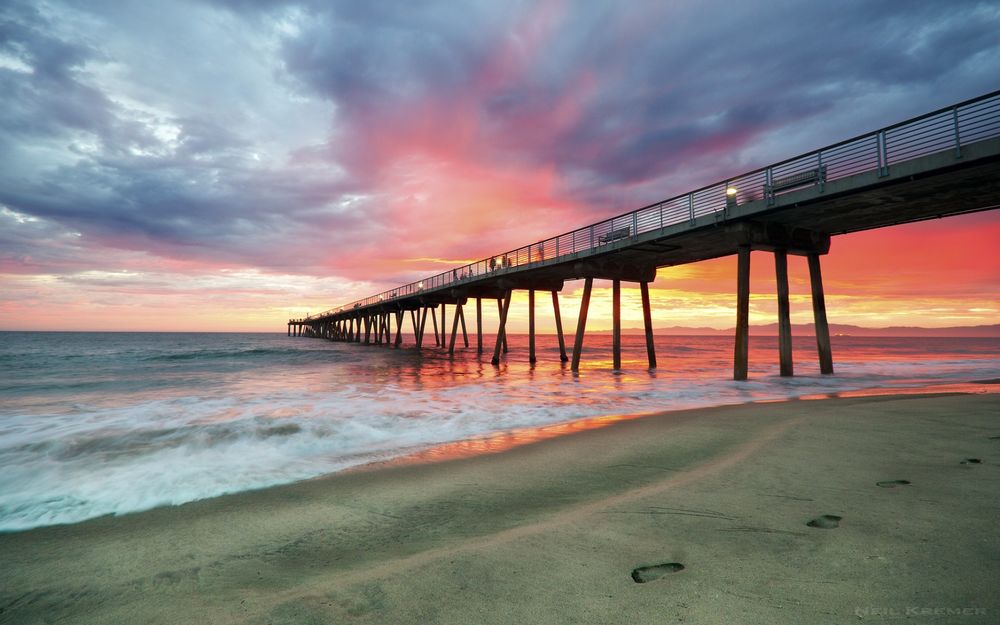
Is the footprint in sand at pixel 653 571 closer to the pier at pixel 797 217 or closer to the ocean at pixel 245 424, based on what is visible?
the ocean at pixel 245 424

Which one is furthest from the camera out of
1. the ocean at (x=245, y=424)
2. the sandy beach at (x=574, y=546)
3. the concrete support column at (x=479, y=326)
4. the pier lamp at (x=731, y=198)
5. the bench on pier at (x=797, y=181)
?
the concrete support column at (x=479, y=326)

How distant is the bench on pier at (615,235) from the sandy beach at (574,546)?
13.4 metres

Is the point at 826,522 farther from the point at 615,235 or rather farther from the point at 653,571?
the point at 615,235

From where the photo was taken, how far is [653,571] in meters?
2.51

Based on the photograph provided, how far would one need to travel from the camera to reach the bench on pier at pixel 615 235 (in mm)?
17950

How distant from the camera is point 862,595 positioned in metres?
2.14

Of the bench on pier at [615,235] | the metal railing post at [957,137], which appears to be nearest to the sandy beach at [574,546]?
the metal railing post at [957,137]

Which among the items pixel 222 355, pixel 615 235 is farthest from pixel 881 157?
pixel 222 355

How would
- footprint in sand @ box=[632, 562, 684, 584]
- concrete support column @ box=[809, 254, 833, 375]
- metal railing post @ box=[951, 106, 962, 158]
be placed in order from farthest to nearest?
concrete support column @ box=[809, 254, 833, 375] < metal railing post @ box=[951, 106, 962, 158] < footprint in sand @ box=[632, 562, 684, 584]

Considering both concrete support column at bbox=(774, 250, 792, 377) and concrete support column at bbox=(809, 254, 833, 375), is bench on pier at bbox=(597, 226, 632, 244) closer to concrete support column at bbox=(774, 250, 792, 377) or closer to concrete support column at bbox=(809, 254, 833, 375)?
concrete support column at bbox=(774, 250, 792, 377)

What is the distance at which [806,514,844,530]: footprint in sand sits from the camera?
2.99 m

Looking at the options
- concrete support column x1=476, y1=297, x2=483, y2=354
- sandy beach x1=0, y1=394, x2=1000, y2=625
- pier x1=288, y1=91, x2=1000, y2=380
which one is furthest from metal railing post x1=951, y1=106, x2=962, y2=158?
concrete support column x1=476, y1=297, x2=483, y2=354

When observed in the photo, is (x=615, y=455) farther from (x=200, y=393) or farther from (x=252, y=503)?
(x=200, y=393)

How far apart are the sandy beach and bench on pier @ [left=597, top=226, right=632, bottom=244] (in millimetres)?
13414
